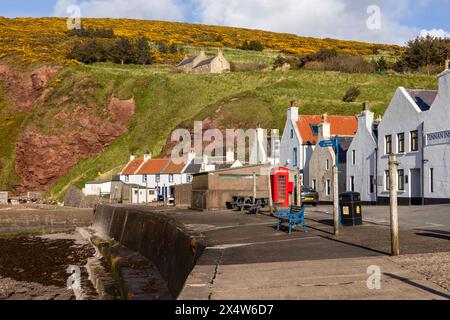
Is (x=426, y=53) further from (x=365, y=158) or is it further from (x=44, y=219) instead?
(x=44, y=219)

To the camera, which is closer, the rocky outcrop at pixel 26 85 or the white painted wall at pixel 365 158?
the white painted wall at pixel 365 158

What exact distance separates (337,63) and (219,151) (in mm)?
53857

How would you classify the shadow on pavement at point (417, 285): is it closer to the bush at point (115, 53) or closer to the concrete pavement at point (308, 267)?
the concrete pavement at point (308, 267)

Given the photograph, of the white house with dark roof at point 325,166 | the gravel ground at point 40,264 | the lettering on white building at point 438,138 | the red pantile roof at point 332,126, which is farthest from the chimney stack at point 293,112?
the gravel ground at point 40,264

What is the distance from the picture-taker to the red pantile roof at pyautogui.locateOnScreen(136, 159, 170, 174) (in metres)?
72.0

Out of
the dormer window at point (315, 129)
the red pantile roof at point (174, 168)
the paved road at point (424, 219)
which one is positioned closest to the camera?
the paved road at point (424, 219)

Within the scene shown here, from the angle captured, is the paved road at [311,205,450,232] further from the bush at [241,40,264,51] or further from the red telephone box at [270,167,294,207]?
the bush at [241,40,264,51]

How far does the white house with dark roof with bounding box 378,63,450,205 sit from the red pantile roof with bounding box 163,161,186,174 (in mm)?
35605

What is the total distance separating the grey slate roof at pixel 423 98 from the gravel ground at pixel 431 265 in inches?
937

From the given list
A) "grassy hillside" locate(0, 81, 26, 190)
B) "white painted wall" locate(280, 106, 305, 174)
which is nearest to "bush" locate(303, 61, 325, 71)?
"grassy hillside" locate(0, 81, 26, 190)

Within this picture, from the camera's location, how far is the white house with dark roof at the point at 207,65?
123 metres

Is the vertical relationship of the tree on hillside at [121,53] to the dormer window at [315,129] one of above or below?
above

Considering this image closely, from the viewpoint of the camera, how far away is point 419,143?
108 feet

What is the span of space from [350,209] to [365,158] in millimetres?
20670
